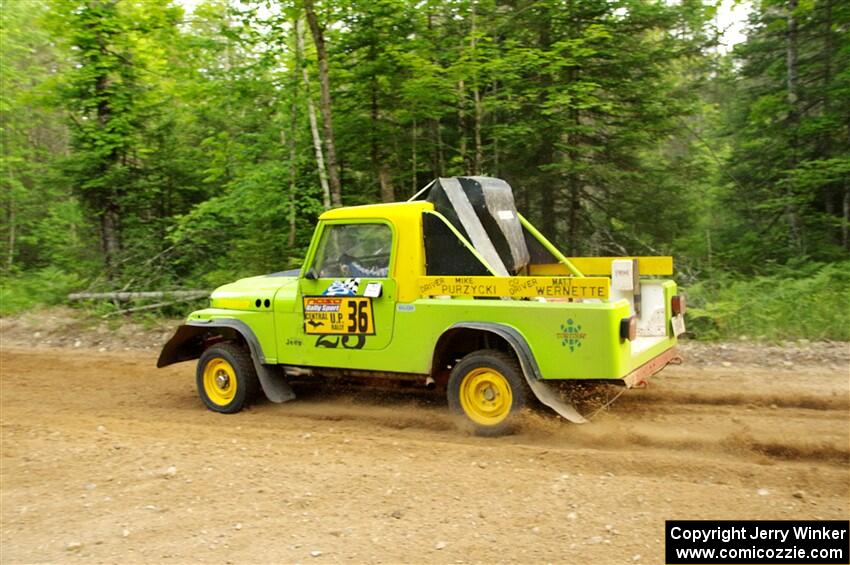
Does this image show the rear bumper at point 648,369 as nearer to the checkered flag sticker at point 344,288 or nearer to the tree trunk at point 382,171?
the checkered flag sticker at point 344,288

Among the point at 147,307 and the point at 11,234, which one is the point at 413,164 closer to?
the point at 147,307

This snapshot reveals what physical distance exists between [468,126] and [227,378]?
7.84 m

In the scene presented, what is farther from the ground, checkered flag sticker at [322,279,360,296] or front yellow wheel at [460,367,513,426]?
checkered flag sticker at [322,279,360,296]

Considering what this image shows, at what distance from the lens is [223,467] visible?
16.2 feet

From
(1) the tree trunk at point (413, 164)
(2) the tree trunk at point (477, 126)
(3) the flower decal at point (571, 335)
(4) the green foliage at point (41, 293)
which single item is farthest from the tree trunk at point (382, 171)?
(3) the flower decal at point (571, 335)

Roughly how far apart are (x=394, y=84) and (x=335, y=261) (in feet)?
20.2

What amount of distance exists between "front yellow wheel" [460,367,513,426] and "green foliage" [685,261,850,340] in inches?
175

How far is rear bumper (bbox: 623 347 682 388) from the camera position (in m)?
5.11

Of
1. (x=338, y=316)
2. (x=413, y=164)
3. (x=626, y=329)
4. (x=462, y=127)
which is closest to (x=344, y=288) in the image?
(x=338, y=316)

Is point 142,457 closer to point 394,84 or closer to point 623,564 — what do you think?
point 623,564

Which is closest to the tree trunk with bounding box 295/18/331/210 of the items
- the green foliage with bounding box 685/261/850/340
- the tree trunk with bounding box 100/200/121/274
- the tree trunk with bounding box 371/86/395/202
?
the tree trunk with bounding box 371/86/395/202

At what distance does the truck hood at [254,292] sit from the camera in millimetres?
6500

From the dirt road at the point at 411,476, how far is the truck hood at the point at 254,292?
3.61ft

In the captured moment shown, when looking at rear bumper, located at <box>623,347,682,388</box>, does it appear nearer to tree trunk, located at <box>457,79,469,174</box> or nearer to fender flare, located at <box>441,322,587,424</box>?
fender flare, located at <box>441,322,587,424</box>
